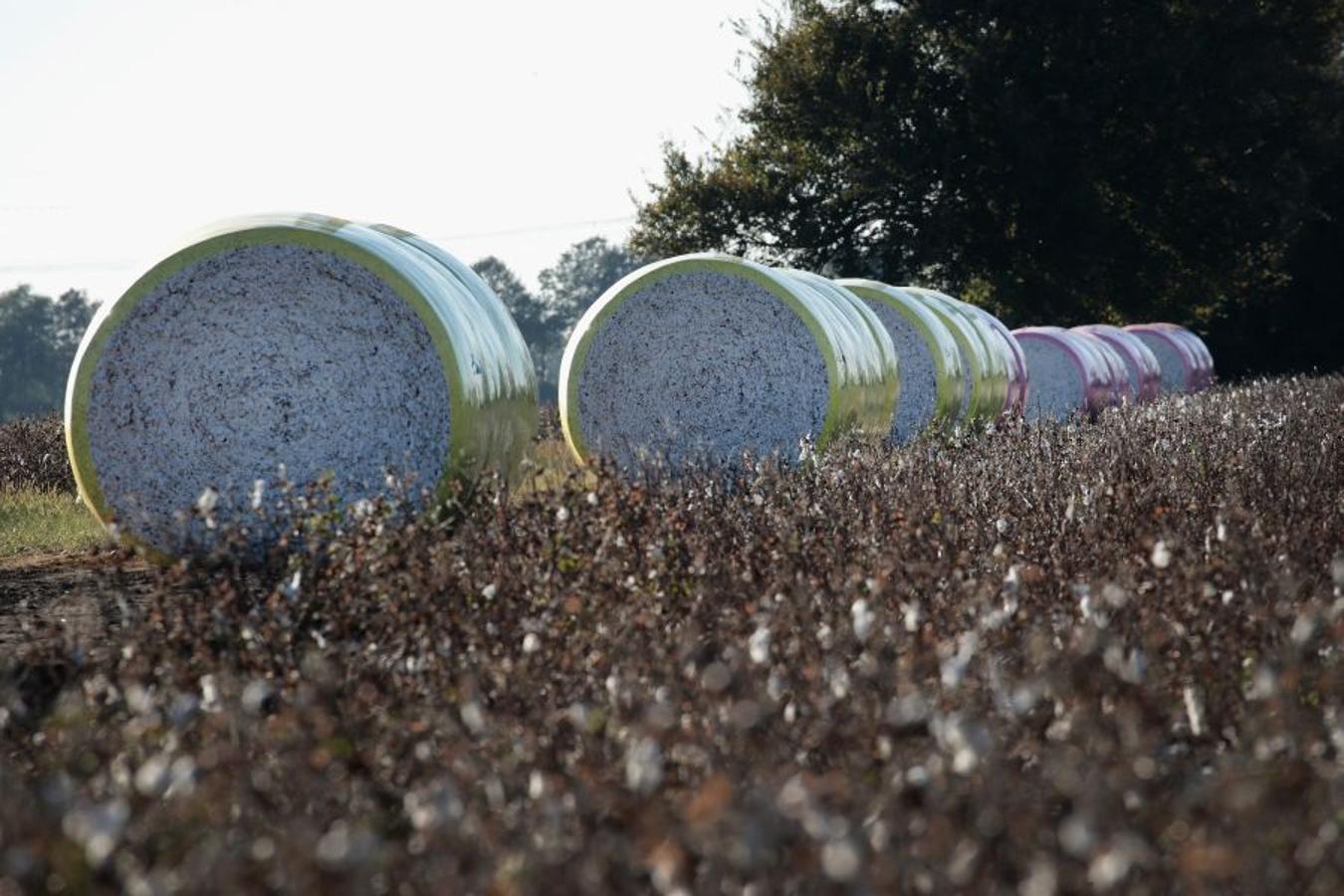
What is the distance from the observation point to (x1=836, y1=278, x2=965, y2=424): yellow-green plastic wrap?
16.4 meters

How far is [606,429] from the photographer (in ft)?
38.3

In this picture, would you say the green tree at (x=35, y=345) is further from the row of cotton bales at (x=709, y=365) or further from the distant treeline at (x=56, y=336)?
the row of cotton bales at (x=709, y=365)

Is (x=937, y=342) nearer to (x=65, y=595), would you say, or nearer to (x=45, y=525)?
(x=45, y=525)

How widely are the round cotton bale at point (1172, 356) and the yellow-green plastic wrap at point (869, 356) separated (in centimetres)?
1791

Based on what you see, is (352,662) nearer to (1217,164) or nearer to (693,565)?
(693,565)

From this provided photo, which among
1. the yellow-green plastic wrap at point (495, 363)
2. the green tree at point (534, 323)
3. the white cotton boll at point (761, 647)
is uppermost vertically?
the yellow-green plastic wrap at point (495, 363)

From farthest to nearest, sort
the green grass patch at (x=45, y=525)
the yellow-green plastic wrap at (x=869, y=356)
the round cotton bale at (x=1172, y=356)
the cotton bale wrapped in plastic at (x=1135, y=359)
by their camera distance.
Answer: the round cotton bale at (x=1172, y=356)
the cotton bale wrapped in plastic at (x=1135, y=359)
the yellow-green plastic wrap at (x=869, y=356)
the green grass patch at (x=45, y=525)

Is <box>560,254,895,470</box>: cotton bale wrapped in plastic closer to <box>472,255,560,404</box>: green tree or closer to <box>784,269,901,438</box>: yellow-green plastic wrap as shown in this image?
<box>784,269,901,438</box>: yellow-green plastic wrap

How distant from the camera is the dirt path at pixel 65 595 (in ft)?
19.6

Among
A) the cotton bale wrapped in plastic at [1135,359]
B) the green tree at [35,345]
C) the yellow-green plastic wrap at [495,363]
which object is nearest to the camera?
the yellow-green plastic wrap at [495,363]

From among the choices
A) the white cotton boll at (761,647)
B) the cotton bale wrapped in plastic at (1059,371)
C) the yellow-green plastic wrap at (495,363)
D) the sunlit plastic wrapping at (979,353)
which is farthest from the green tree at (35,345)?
the white cotton boll at (761,647)

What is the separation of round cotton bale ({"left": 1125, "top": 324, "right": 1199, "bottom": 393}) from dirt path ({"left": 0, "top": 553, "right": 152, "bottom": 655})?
24756 mm

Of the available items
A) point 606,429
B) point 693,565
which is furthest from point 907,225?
point 693,565

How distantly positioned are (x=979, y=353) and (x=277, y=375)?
432 inches
